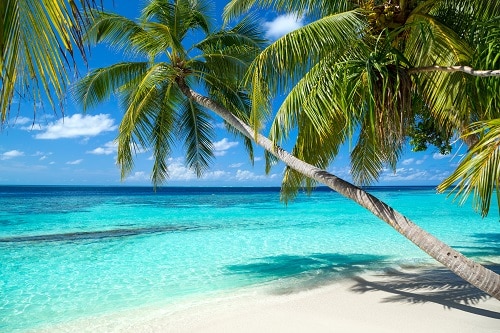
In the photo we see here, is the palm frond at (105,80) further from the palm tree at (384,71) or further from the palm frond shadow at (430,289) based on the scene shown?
the palm frond shadow at (430,289)

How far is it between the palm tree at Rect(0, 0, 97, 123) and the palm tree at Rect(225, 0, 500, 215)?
3.13 metres

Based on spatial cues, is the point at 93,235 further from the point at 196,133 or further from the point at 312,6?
the point at 312,6

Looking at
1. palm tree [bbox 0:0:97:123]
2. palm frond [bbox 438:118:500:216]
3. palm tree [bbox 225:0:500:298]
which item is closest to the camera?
palm tree [bbox 0:0:97:123]

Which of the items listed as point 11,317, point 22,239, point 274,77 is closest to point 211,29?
point 274,77

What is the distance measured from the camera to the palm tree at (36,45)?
3.39 ft

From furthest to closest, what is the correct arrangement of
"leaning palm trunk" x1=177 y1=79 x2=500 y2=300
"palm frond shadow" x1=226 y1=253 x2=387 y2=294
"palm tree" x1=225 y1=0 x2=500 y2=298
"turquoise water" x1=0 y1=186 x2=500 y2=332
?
1. "palm frond shadow" x1=226 y1=253 x2=387 y2=294
2. "turquoise water" x1=0 y1=186 x2=500 y2=332
3. "palm tree" x1=225 y1=0 x2=500 y2=298
4. "leaning palm trunk" x1=177 y1=79 x2=500 y2=300

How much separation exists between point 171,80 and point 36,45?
5575 millimetres

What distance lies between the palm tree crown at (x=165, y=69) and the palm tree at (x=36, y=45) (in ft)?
16.0

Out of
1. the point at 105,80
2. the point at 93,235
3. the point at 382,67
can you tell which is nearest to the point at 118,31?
the point at 105,80

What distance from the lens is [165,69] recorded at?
615 centimetres

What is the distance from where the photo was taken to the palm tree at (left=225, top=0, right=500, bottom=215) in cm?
400

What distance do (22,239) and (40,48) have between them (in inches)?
564

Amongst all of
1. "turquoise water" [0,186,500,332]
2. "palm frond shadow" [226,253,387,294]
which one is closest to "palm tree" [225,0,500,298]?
"palm frond shadow" [226,253,387,294]

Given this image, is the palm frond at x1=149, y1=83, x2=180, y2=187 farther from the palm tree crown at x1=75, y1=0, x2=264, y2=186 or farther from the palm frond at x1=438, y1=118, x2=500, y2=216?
the palm frond at x1=438, y1=118, x2=500, y2=216
